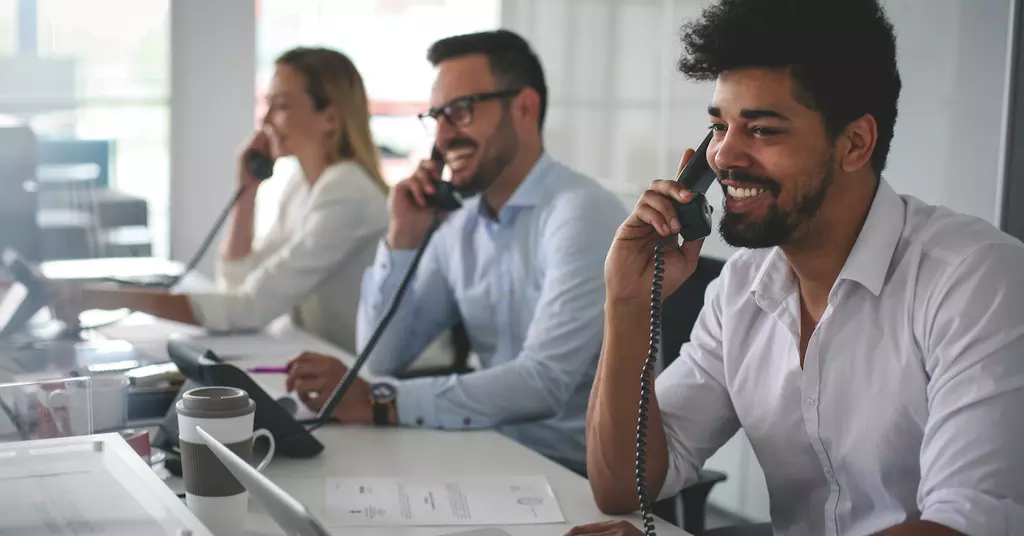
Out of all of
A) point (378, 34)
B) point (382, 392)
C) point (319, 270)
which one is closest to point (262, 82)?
point (378, 34)

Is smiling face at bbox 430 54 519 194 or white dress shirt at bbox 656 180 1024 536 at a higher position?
smiling face at bbox 430 54 519 194

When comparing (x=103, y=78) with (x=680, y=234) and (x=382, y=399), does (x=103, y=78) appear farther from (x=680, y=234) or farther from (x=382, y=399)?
(x=680, y=234)

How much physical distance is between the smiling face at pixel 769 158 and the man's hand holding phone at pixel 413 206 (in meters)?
1.11

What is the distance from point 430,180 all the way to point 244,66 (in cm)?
260

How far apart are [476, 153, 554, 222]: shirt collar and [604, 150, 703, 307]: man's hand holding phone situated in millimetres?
723

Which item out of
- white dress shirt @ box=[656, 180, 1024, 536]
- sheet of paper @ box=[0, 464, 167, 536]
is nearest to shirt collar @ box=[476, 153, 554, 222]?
white dress shirt @ box=[656, 180, 1024, 536]

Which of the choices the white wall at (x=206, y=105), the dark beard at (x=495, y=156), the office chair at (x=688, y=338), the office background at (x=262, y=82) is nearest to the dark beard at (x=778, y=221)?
the office chair at (x=688, y=338)

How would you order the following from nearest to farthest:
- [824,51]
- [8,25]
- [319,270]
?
[824,51]
[319,270]
[8,25]

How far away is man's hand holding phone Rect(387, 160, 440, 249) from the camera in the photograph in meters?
2.49

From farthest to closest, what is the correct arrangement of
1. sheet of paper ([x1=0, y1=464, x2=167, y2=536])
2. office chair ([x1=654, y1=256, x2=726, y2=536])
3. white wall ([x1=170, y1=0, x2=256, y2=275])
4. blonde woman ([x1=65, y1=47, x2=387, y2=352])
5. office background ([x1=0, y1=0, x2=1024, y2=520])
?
white wall ([x1=170, y1=0, x2=256, y2=275]), office background ([x1=0, y1=0, x2=1024, y2=520]), blonde woman ([x1=65, y1=47, x2=387, y2=352]), office chair ([x1=654, y1=256, x2=726, y2=536]), sheet of paper ([x1=0, y1=464, x2=167, y2=536])

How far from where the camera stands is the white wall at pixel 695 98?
198cm

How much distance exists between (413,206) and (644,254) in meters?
0.99

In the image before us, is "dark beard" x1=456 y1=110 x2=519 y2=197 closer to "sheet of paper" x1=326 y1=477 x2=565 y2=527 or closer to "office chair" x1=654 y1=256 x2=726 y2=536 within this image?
"office chair" x1=654 y1=256 x2=726 y2=536

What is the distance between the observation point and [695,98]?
2822 mm
